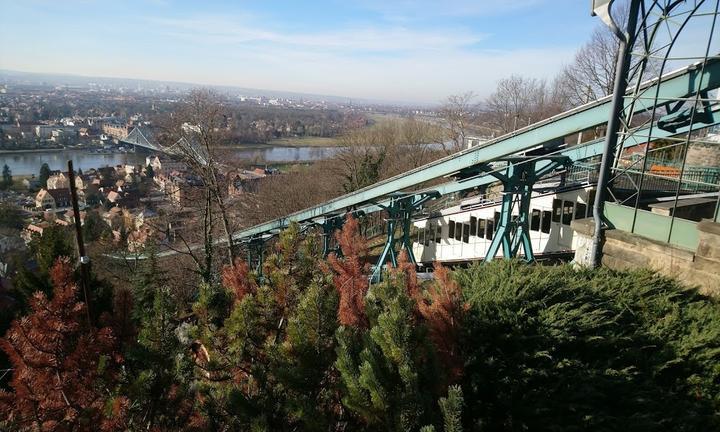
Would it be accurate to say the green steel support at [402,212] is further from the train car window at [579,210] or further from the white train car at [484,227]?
the train car window at [579,210]

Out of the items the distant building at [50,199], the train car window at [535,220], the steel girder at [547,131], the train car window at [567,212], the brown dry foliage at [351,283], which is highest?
the steel girder at [547,131]

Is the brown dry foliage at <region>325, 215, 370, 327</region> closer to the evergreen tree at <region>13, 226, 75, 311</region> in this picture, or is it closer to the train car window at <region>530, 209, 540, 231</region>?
→ the evergreen tree at <region>13, 226, 75, 311</region>

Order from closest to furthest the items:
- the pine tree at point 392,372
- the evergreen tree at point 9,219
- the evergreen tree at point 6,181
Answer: the pine tree at point 392,372, the evergreen tree at point 9,219, the evergreen tree at point 6,181

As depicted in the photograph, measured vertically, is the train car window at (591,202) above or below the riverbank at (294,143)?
above

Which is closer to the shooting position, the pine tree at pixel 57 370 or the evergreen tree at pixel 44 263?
the pine tree at pixel 57 370

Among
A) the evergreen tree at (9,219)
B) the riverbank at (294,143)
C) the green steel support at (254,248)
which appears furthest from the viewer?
the riverbank at (294,143)

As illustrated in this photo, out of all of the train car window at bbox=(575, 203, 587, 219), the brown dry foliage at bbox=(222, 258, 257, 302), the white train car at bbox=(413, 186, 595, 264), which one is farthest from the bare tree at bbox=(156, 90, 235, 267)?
the train car window at bbox=(575, 203, 587, 219)

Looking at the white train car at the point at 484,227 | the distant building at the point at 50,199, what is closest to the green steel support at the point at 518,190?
the white train car at the point at 484,227
